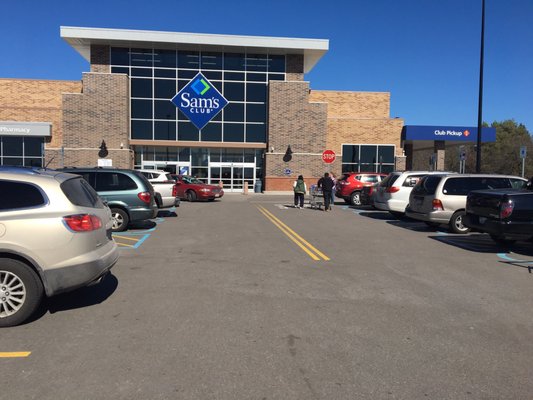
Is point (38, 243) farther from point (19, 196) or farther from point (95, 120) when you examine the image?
point (95, 120)

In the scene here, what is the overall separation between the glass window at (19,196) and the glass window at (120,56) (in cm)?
3201

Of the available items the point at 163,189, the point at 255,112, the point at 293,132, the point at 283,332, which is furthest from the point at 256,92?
the point at 283,332

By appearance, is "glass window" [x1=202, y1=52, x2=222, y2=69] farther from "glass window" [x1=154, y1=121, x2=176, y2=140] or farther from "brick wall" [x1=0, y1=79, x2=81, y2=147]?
"brick wall" [x1=0, y1=79, x2=81, y2=147]

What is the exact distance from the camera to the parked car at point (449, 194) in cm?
1222

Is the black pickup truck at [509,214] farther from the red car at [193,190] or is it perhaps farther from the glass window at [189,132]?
the glass window at [189,132]

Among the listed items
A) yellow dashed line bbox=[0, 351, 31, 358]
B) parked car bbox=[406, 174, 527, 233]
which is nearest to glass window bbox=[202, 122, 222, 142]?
parked car bbox=[406, 174, 527, 233]

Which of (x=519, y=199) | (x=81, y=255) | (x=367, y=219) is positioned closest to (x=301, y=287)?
(x=81, y=255)

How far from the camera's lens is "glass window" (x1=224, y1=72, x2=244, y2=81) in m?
34.8

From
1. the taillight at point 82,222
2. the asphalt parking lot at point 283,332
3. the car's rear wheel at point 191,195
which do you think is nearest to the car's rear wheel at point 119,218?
the asphalt parking lot at point 283,332

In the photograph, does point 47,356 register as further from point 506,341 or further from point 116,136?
point 116,136

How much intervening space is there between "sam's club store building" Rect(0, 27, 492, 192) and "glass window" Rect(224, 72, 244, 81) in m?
0.08

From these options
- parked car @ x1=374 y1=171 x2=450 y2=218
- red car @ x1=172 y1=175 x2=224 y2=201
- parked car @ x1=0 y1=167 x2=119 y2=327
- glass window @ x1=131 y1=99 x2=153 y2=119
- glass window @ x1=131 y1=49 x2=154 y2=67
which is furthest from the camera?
glass window @ x1=131 y1=99 x2=153 y2=119

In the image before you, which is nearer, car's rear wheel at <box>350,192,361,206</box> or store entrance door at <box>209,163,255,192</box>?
car's rear wheel at <box>350,192,361,206</box>

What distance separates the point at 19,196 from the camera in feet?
15.6
